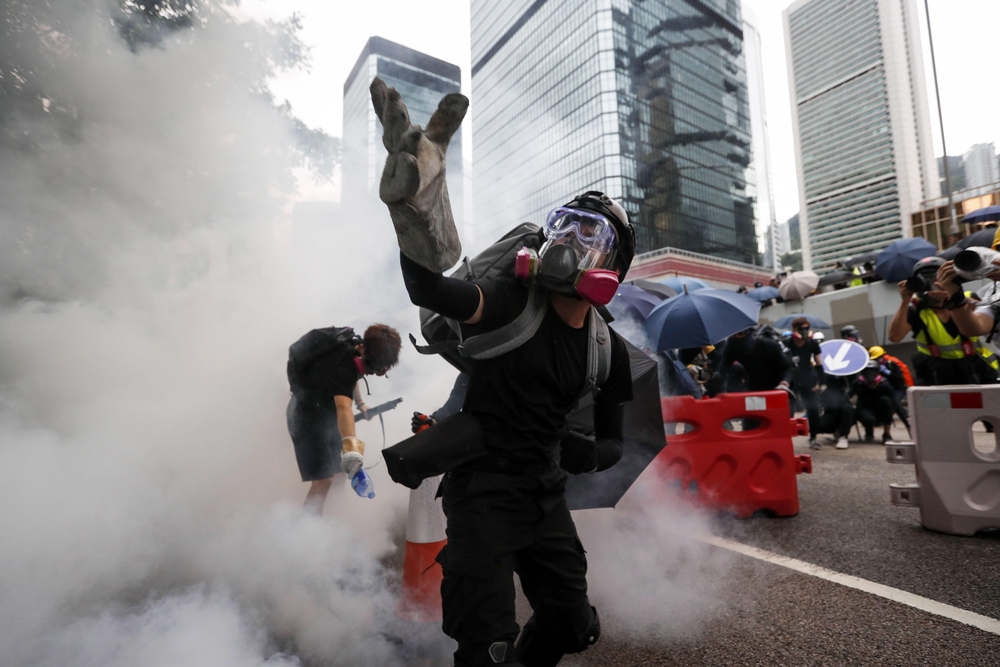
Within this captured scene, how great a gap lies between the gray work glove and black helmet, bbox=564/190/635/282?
1.86 ft

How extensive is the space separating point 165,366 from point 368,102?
232 cm

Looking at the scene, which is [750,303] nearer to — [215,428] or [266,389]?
[266,389]

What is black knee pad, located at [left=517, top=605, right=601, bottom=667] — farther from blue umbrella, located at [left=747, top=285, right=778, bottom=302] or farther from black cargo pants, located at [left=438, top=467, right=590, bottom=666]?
blue umbrella, located at [left=747, top=285, right=778, bottom=302]

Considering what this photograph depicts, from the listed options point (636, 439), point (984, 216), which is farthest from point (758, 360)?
point (984, 216)

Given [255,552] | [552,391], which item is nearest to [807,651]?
[552,391]

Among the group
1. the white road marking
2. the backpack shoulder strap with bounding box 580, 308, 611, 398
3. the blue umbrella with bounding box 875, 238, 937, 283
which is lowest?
the white road marking

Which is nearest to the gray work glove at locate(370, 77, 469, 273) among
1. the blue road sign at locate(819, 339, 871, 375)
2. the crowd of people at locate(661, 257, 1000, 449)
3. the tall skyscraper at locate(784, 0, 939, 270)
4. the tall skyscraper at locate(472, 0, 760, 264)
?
the crowd of people at locate(661, 257, 1000, 449)

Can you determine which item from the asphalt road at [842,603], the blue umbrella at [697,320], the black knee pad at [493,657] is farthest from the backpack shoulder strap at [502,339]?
the blue umbrella at [697,320]

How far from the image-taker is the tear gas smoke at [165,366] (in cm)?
221

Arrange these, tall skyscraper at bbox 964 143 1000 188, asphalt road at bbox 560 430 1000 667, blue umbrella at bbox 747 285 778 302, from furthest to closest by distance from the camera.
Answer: tall skyscraper at bbox 964 143 1000 188, blue umbrella at bbox 747 285 778 302, asphalt road at bbox 560 430 1000 667

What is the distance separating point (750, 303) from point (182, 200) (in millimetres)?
5047

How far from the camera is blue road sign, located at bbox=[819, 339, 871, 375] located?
21.1 feet

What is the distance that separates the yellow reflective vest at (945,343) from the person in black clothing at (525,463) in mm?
3904

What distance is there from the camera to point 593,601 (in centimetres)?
246
